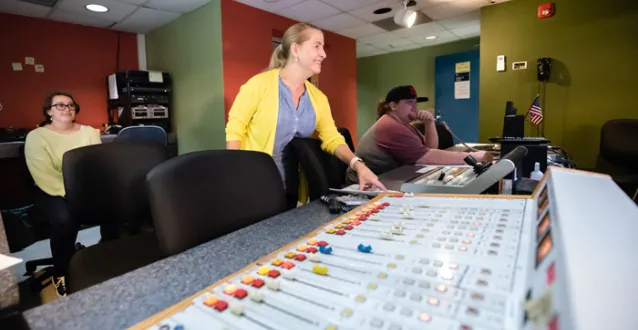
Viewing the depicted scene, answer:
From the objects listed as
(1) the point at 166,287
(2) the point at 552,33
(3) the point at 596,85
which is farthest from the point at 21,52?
(3) the point at 596,85

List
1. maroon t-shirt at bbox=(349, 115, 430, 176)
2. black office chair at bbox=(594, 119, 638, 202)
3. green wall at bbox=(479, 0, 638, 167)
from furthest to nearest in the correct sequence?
green wall at bbox=(479, 0, 638, 167)
black office chair at bbox=(594, 119, 638, 202)
maroon t-shirt at bbox=(349, 115, 430, 176)

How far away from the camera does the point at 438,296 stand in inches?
16.6

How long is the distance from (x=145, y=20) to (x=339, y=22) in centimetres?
249

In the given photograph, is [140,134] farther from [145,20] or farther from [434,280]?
[434,280]

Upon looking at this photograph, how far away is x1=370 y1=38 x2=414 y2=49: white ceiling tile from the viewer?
622 cm

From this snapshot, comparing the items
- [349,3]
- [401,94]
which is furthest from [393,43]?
[401,94]

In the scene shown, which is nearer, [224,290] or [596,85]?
[224,290]

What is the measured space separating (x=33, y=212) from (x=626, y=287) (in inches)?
132

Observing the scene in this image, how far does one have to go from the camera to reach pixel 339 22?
4809mm

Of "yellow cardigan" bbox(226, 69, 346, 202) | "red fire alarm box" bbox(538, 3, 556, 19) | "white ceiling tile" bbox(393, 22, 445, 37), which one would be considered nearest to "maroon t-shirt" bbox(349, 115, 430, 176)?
"yellow cardigan" bbox(226, 69, 346, 202)

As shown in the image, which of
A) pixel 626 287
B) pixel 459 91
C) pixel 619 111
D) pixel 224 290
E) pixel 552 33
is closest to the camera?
pixel 626 287

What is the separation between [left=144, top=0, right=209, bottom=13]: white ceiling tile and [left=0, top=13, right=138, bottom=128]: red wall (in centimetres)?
135

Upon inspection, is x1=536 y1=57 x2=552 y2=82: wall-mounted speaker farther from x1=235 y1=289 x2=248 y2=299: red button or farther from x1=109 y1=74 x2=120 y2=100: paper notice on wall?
x1=109 y1=74 x2=120 y2=100: paper notice on wall

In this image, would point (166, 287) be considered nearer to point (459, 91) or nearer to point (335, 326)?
point (335, 326)
